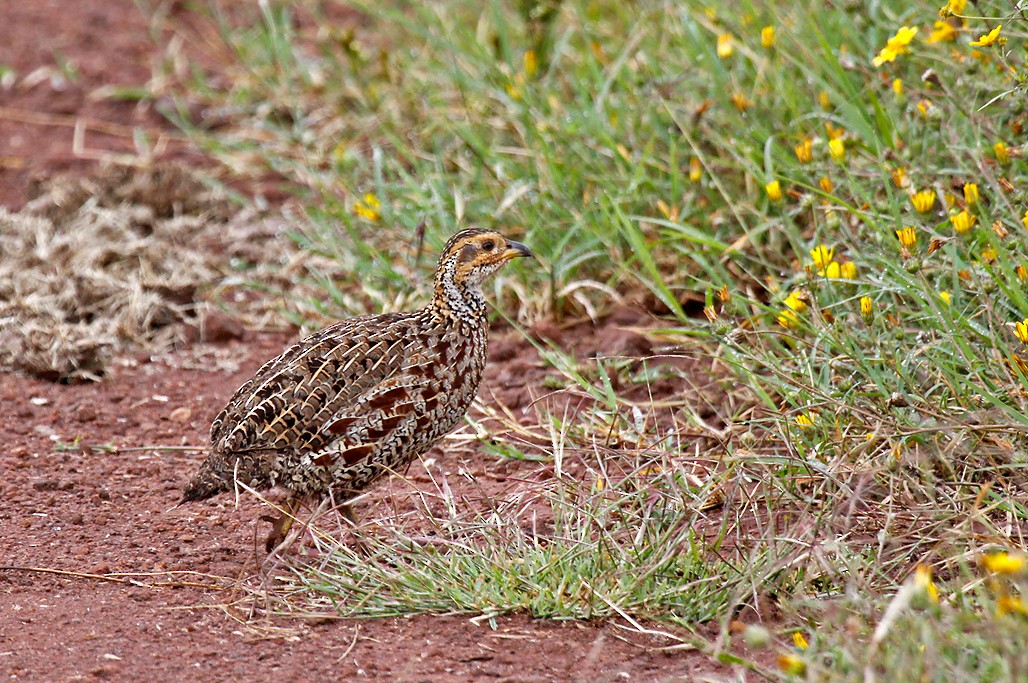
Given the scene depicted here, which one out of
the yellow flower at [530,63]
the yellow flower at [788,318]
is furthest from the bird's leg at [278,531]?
the yellow flower at [530,63]

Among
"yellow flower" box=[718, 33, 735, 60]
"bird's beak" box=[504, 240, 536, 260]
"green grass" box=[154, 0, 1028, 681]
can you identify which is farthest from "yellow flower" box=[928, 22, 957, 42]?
"bird's beak" box=[504, 240, 536, 260]

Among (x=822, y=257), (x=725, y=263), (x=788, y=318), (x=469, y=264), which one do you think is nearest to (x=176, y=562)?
(x=469, y=264)

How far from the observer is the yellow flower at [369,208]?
6859 millimetres

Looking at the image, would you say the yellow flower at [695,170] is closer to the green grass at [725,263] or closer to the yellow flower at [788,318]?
the green grass at [725,263]

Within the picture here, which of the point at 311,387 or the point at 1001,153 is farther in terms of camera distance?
the point at 1001,153

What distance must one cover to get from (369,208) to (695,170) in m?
1.66

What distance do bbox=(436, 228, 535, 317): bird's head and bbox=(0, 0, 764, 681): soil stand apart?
0.68m

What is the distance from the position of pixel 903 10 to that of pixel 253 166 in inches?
156

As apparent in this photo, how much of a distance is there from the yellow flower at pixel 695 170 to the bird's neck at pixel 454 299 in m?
1.52

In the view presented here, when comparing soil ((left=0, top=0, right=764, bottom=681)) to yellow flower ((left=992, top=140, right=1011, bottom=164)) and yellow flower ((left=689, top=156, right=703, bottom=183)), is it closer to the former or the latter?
yellow flower ((left=689, top=156, right=703, bottom=183))

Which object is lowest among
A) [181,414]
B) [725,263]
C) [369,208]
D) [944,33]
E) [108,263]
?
[181,414]

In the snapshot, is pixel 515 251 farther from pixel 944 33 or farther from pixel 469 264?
pixel 944 33

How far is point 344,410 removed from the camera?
4.86 metres

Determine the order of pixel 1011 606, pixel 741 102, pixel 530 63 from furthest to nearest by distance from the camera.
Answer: pixel 530 63 → pixel 741 102 → pixel 1011 606
